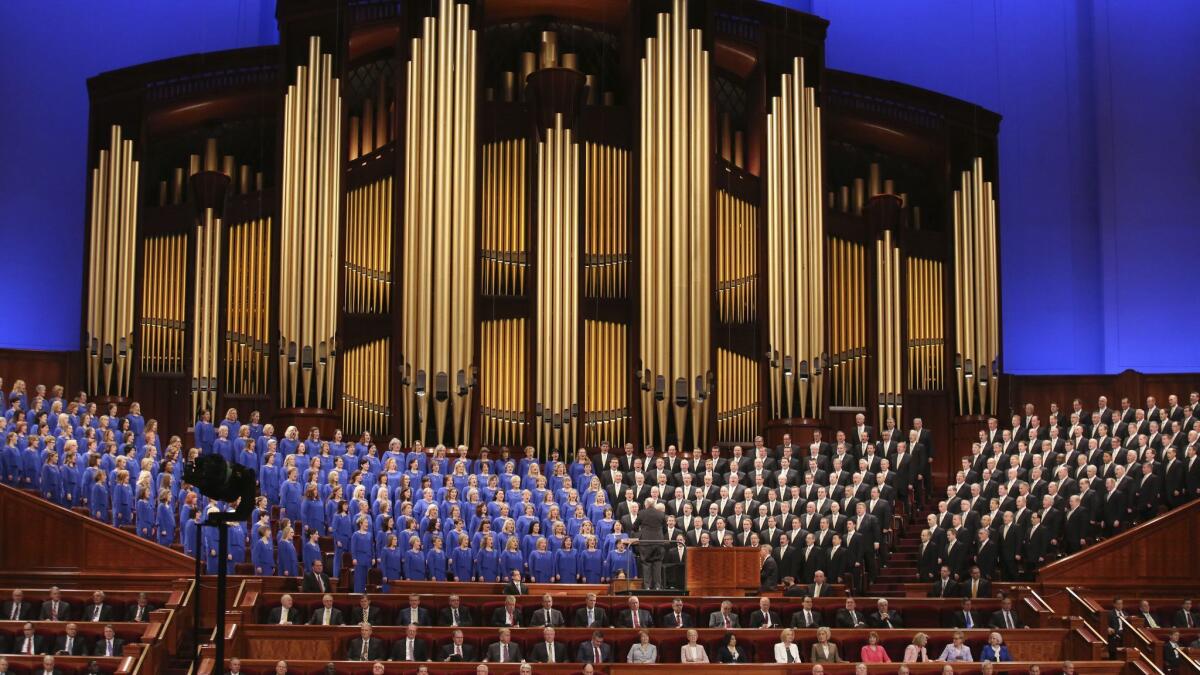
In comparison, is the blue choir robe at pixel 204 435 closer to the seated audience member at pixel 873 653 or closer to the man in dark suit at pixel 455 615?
the man in dark suit at pixel 455 615

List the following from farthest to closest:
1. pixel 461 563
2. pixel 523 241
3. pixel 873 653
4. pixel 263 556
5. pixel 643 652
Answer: pixel 523 241 < pixel 461 563 < pixel 263 556 < pixel 873 653 < pixel 643 652

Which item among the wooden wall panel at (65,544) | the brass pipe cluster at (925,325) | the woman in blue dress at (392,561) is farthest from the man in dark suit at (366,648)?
the brass pipe cluster at (925,325)

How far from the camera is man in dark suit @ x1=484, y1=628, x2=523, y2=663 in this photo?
11.5 metres

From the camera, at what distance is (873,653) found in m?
11.7

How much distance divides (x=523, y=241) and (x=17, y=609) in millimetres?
6575

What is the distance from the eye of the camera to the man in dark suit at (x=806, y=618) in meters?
12.1

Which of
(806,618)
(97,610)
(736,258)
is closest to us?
(97,610)

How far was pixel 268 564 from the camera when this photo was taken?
12875 millimetres

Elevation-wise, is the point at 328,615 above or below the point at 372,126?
below

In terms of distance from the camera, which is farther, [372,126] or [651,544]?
[372,126]

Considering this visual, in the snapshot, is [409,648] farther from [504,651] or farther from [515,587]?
[515,587]

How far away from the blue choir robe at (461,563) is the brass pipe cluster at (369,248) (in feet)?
13.4

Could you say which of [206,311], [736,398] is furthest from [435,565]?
[206,311]

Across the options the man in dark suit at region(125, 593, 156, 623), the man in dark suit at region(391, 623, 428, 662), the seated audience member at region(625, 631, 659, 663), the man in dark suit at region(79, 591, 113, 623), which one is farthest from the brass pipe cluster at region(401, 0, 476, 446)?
the seated audience member at region(625, 631, 659, 663)
